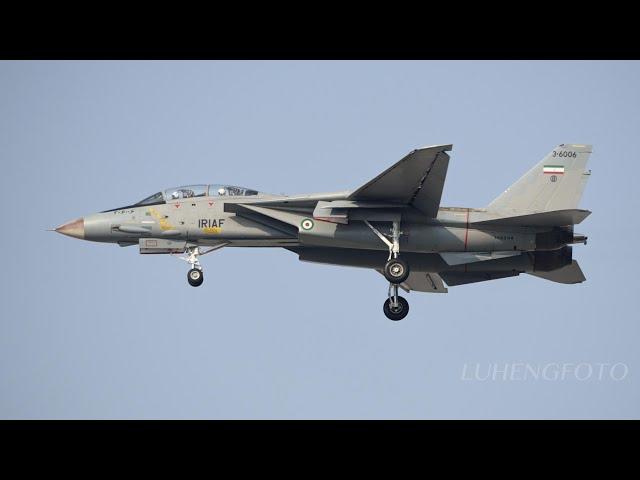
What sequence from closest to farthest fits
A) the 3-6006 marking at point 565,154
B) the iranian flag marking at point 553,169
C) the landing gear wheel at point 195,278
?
the landing gear wheel at point 195,278 < the iranian flag marking at point 553,169 < the 3-6006 marking at point 565,154

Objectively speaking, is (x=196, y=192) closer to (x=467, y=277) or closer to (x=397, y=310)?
(x=397, y=310)

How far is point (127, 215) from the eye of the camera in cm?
3128

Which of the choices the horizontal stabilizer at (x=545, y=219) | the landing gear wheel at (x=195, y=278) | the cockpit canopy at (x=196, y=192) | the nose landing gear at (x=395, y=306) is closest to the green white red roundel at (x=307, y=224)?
the cockpit canopy at (x=196, y=192)

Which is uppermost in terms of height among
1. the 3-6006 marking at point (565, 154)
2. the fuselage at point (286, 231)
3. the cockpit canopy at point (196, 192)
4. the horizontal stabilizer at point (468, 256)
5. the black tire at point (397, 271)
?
the 3-6006 marking at point (565, 154)

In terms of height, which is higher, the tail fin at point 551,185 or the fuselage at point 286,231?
the tail fin at point 551,185

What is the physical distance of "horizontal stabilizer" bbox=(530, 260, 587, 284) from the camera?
32.0m

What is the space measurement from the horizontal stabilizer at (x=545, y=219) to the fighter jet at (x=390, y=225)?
0.03m

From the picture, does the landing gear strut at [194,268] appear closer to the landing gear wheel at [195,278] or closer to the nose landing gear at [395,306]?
the landing gear wheel at [195,278]

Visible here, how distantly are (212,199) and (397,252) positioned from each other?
16.6ft

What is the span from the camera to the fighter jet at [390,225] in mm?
29719

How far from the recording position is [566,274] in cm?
3222

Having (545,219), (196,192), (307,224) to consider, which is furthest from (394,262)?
(196,192)

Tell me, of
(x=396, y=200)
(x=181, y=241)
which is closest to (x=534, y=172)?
(x=396, y=200)

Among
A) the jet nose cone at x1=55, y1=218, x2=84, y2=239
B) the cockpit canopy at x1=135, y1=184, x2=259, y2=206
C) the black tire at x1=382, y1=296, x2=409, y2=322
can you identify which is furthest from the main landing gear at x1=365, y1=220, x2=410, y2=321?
the jet nose cone at x1=55, y1=218, x2=84, y2=239
